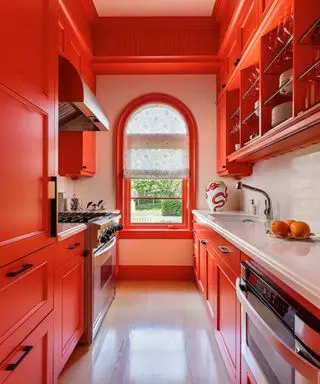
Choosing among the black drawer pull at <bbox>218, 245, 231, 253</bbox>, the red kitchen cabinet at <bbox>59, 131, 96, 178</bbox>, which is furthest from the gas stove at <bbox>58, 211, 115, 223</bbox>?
the black drawer pull at <bbox>218, 245, 231, 253</bbox>

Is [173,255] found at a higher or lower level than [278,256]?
lower

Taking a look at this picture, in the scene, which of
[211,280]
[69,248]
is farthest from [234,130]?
[69,248]

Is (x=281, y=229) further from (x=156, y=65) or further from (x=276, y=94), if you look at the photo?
(x=156, y=65)

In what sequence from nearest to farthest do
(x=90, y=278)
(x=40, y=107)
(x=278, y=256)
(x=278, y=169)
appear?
(x=278, y=256), (x=40, y=107), (x=90, y=278), (x=278, y=169)

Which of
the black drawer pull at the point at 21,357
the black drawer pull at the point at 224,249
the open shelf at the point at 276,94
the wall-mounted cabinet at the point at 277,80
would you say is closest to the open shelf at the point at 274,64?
the wall-mounted cabinet at the point at 277,80

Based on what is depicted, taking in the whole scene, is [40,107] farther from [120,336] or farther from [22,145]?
[120,336]

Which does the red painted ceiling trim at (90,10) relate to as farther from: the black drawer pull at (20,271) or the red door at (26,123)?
the black drawer pull at (20,271)

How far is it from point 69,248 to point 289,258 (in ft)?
4.34

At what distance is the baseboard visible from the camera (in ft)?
13.4

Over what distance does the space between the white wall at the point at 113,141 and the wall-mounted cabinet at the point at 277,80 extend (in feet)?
2.35

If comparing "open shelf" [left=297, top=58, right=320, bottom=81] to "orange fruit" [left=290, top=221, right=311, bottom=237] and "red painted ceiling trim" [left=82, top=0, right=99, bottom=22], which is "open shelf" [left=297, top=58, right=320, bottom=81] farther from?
"red painted ceiling trim" [left=82, top=0, right=99, bottom=22]

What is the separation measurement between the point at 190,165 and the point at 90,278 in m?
2.24

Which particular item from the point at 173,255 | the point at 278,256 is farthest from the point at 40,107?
Answer: the point at 173,255

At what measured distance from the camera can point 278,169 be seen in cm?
249
